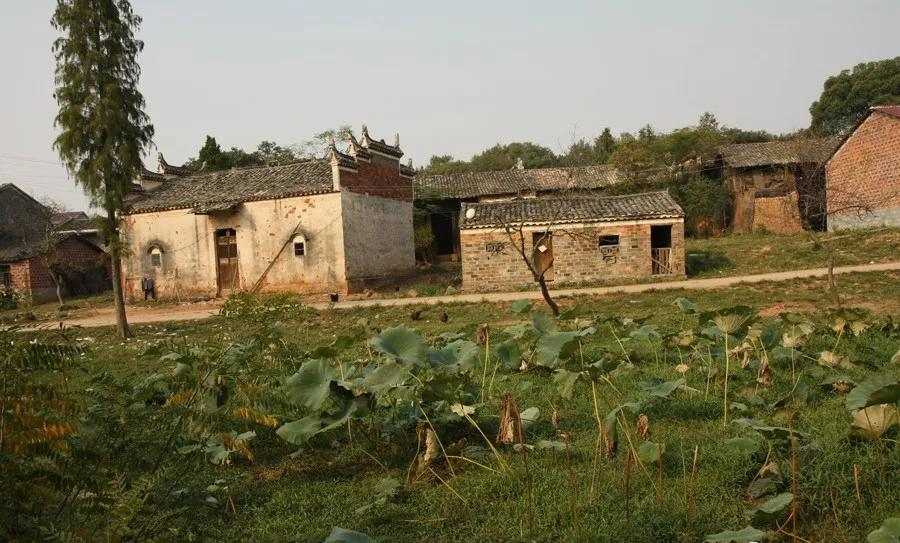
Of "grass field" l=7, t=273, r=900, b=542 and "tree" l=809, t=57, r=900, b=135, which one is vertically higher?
"tree" l=809, t=57, r=900, b=135

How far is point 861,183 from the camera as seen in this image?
2383cm

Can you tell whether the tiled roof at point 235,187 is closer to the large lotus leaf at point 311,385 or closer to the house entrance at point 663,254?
the house entrance at point 663,254

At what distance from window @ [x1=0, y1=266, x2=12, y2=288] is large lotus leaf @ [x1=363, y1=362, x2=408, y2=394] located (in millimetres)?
27878

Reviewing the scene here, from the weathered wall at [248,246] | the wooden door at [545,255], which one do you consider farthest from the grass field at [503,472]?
the weathered wall at [248,246]

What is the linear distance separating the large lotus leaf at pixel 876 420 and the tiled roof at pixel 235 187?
18.6 m

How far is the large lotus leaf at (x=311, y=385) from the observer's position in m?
4.01

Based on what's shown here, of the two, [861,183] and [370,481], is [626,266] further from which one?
[370,481]

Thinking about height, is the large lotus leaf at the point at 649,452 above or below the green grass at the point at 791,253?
below

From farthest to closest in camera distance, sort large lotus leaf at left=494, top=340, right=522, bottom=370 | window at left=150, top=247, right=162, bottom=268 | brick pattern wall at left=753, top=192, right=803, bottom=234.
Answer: brick pattern wall at left=753, top=192, right=803, bottom=234 → window at left=150, top=247, right=162, bottom=268 → large lotus leaf at left=494, top=340, right=522, bottom=370

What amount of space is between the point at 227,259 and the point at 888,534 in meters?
22.1

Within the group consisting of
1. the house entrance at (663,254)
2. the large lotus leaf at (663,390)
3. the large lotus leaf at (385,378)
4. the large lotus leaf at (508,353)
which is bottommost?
the large lotus leaf at (663,390)

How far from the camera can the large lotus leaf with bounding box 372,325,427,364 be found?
4.15 m

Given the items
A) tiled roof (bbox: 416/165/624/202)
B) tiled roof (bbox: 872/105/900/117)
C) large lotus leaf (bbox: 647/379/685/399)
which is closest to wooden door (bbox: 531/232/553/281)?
tiled roof (bbox: 416/165/624/202)

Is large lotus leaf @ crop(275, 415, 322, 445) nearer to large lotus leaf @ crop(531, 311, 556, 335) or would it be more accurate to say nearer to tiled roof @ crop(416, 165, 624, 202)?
large lotus leaf @ crop(531, 311, 556, 335)
